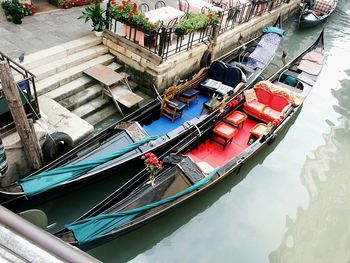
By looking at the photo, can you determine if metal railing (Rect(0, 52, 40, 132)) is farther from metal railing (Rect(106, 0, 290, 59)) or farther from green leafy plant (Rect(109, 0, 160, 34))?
metal railing (Rect(106, 0, 290, 59))

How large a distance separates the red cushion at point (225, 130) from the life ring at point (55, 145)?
8.98 feet

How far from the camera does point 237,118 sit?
6824mm

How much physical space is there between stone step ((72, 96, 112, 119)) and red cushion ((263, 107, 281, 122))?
3.39m

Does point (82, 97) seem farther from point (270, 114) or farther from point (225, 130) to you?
point (270, 114)

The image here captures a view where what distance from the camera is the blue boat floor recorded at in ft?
21.2

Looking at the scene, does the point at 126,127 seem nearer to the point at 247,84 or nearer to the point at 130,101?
the point at 130,101

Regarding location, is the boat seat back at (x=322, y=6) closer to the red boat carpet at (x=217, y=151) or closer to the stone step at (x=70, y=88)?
the red boat carpet at (x=217, y=151)

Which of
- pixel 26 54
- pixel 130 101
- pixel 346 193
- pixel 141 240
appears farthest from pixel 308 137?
pixel 26 54

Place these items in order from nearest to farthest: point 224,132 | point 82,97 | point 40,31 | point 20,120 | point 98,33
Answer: point 20,120
point 224,132
point 82,97
point 40,31
point 98,33

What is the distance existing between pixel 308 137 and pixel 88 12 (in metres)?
5.98

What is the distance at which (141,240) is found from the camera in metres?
5.14

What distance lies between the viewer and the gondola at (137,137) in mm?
4723

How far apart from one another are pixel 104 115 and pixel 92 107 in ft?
0.98

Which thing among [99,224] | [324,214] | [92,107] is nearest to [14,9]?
[92,107]
